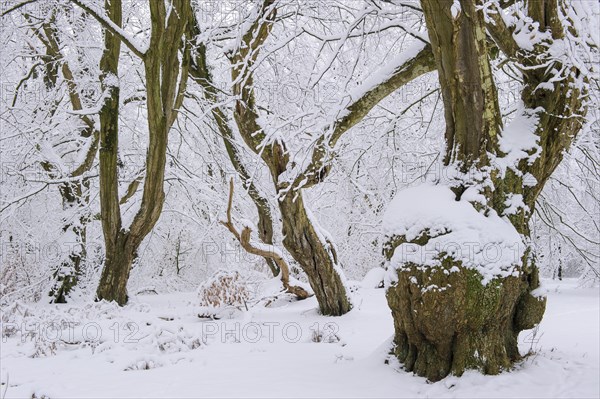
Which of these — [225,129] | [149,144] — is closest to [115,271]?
[149,144]

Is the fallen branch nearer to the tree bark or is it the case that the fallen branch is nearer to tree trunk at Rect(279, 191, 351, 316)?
tree trunk at Rect(279, 191, 351, 316)

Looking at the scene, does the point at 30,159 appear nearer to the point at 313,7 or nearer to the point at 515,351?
the point at 313,7

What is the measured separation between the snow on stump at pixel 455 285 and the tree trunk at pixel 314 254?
9.18 ft

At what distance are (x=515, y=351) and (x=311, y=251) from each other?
3.31 meters

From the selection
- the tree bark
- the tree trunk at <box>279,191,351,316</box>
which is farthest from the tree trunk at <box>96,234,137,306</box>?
the tree trunk at <box>279,191,351,316</box>

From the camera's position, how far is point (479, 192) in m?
3.68

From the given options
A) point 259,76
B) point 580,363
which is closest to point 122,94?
point 259,76

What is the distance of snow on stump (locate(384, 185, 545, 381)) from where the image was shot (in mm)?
3404

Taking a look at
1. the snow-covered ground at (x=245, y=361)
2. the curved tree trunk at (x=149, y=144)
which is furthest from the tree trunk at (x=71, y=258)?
the snow-covered ground at (x=245, y=361)

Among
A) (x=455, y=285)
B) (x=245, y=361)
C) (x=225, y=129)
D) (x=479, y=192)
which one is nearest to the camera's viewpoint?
(x=455, y=285)

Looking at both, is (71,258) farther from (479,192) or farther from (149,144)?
(479,192)

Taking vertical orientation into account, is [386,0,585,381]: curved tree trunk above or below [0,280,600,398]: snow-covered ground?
above

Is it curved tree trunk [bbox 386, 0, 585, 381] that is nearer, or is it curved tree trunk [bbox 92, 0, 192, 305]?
curved tree trunk [bbox 386, 0, 585, 381]

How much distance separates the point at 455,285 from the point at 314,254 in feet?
11.6
